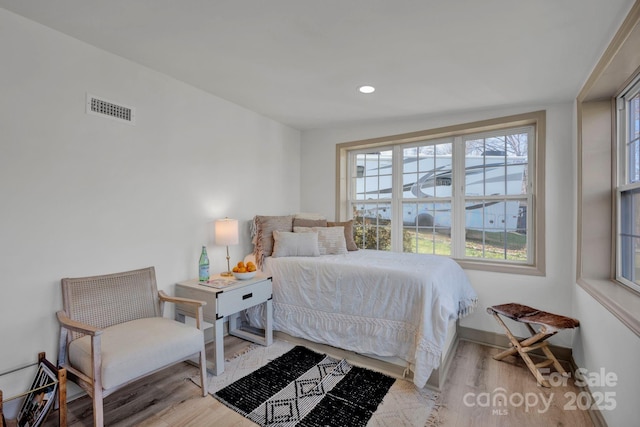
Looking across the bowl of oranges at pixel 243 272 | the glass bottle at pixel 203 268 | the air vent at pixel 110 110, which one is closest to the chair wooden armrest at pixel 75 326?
the glass bottle at pixel 203 268

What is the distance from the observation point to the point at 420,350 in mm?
2150

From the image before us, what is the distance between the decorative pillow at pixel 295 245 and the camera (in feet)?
10.3

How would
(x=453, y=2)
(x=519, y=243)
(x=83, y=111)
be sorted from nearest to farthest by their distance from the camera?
1. (x=453, y=2)
2. (x=83, y=111)
3. (x=519, y=243)

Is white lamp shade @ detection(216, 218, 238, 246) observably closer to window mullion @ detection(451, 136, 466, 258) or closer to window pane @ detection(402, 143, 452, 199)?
window pane @ detection(402, 143, 452, 199)

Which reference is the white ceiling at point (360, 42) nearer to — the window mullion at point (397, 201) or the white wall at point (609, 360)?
the window mullion at point (397, 201)

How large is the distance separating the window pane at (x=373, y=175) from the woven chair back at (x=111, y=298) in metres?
2.71

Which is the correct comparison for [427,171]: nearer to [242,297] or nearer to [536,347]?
[536,347]

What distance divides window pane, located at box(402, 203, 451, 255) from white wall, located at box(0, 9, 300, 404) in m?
2.18

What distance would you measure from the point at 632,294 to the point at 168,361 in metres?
3.04

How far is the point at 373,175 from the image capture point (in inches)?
160

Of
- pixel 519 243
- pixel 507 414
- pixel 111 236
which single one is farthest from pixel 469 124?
pixel 111 236

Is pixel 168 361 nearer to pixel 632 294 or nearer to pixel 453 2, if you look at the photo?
pixel 453 2

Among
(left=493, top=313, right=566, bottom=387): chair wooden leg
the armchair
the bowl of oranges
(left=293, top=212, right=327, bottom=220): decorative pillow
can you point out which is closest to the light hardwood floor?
(left=493, top=313, right=566, bottom=387): chair wooden leg

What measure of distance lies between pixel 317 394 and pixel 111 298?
5.37 ft
